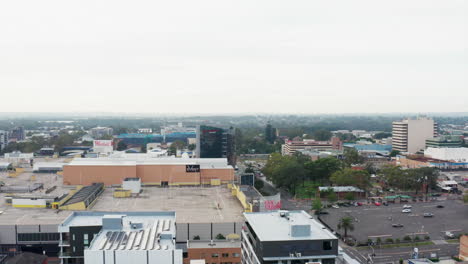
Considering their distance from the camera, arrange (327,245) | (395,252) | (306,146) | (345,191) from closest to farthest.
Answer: (327,245), (395,252), (345,191), (306,146)

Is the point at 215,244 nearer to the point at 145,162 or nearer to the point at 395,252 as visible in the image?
the point at 395,252

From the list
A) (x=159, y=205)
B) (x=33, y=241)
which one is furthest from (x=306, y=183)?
(x=33, y=241)

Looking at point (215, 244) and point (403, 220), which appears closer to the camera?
point (215, 244)

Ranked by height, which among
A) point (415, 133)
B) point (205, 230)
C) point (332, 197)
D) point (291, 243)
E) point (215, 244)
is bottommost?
point (332, 197)

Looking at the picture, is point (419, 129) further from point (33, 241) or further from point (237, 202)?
point (33, 241)

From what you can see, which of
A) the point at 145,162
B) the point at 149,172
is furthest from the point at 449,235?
the point at 145,162

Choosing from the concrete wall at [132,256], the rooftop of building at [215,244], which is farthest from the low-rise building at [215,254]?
the concrete wall at [132,256]
